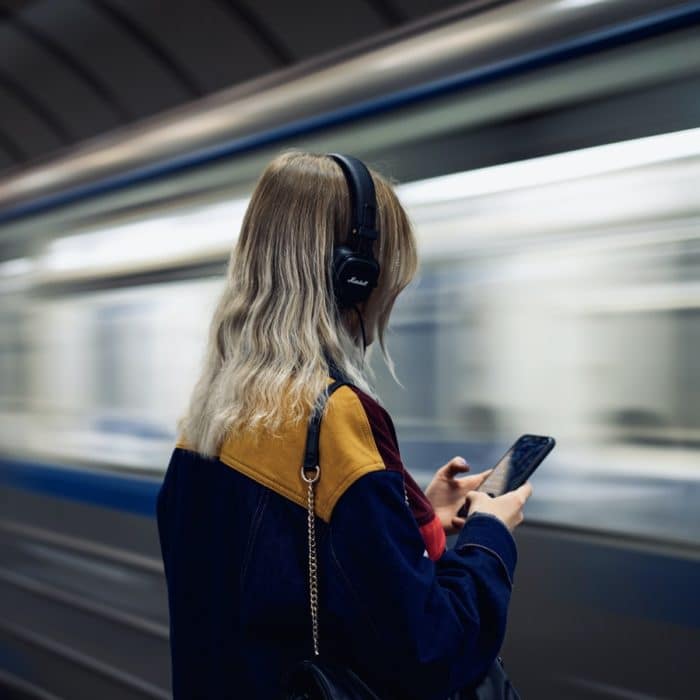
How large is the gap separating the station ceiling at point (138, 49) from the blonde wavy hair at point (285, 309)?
9.46ft

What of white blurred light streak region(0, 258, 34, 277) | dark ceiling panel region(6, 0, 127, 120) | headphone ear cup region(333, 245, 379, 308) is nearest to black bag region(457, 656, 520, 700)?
headphone ear cup region(333, 245, 379, 308)

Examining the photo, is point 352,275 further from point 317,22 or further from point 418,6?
point 317,22

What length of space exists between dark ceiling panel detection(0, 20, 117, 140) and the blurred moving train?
2.61m

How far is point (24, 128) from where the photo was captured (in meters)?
6.25

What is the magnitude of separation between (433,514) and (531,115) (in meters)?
1.19

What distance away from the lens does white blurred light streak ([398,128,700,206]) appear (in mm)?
1923

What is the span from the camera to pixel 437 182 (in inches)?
93.2

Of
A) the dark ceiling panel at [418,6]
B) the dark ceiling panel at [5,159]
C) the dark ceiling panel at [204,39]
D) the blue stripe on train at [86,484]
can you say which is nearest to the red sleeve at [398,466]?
the blue stripe on train at [86,484]

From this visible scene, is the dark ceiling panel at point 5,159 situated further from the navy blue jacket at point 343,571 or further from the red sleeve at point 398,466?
the red sleeve at point 398,466

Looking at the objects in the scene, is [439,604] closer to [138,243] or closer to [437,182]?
[437,182]

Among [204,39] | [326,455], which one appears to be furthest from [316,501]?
[204,39]

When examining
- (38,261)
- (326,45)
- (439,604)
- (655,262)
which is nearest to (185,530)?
(439,604)

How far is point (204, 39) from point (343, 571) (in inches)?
167

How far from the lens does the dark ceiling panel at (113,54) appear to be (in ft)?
17.0
